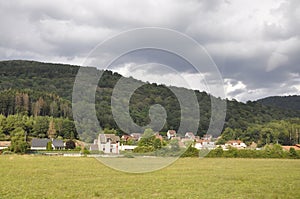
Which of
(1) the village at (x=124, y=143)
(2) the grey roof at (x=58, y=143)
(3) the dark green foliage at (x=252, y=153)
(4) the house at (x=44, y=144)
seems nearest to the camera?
(1) the village at (x=124, y=143)

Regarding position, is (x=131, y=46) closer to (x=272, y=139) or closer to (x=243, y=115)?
(x=272, y=139)

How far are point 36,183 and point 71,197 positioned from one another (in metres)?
6.25

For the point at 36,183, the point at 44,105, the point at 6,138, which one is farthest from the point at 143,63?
the point at 44,105

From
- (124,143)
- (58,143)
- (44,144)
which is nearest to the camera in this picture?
(124,143)

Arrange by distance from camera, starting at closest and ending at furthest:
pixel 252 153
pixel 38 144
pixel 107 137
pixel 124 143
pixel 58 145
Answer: pixel 107 137
pixel 124 143
pixel 252 153
pixel 58 145
pixel 38 144

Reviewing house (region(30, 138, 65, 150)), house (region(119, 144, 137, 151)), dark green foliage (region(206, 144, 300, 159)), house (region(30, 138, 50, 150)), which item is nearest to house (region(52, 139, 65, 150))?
house (region(30, 138, 65, 150))

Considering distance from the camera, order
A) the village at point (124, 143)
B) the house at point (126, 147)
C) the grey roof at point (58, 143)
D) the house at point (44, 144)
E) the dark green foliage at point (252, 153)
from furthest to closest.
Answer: the grey roof at point (58, 143) → the house at point (44, 144) → the dark green foliage at point (252, 153) → the house at point (126, 147) → the village at point (124, 143)

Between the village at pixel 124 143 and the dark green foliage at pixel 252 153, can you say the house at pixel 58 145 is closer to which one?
the village at pixel 124 143

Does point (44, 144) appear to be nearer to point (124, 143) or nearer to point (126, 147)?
point (124, 143)

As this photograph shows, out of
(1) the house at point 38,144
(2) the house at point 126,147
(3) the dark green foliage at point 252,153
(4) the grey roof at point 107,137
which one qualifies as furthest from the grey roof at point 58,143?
(3) the dark green foliage at point 252,153

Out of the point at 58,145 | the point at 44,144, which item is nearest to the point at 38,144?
the point at 44,144

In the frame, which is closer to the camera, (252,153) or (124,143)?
(124,143)

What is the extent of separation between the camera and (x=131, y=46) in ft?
79.1

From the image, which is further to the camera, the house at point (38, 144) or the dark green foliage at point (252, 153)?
the house at point (38, 144)
